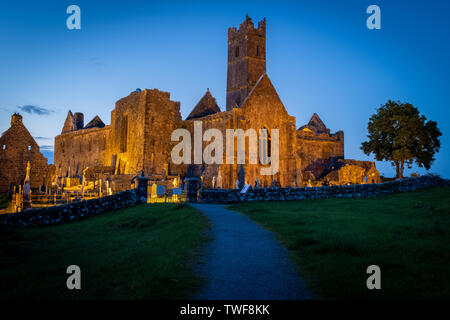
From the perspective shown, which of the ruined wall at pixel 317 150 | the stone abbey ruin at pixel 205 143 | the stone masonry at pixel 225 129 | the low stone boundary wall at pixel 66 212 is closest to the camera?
the low stone boundary wall at pixel 66 212

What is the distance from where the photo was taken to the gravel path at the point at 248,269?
19.1 feet

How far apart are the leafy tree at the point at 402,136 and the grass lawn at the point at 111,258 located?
1362 inches

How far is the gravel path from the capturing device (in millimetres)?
5832

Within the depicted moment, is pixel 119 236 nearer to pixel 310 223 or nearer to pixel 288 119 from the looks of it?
pixel 310 223

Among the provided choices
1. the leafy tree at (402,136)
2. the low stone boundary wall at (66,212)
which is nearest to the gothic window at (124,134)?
the low stone boundary wall at (66,212)

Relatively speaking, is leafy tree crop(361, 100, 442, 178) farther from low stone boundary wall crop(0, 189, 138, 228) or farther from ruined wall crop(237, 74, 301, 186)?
low stone boundary wall crop(0, 189, 138, 228)

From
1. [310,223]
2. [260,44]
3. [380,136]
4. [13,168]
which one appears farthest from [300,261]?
[260,44]

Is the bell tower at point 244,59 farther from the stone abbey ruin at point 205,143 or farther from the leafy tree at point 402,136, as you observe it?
the leafy tree at point 402,136

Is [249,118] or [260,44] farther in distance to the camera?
→ [260,44]

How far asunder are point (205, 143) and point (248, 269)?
3533 centimetres

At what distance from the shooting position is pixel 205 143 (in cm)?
4212

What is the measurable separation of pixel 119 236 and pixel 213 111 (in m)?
38.3
